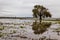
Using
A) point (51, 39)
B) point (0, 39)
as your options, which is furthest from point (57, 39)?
point (0, 39)

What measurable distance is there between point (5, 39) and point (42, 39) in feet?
7.43

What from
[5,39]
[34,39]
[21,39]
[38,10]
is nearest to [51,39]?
[34,39]

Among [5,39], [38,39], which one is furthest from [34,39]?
[5,39]

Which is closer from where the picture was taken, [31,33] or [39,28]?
[31,33]

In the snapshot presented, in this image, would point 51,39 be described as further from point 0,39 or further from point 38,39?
point 0,39

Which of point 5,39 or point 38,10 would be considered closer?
point 5,39

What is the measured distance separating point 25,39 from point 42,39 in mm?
1069

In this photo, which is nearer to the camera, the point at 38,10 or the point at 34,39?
the point at 34,39

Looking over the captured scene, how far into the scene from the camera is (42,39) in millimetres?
10945

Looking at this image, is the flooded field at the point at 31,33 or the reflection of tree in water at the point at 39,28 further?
the reflection of tree in water at the point at 39,28

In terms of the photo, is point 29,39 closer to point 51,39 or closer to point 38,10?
point 51,39

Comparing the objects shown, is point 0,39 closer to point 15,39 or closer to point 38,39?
point 15,39

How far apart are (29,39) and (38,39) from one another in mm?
562

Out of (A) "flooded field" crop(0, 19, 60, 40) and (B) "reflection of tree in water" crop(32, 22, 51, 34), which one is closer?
(A) "flooded field" crop(0, 19, 60, 40)
